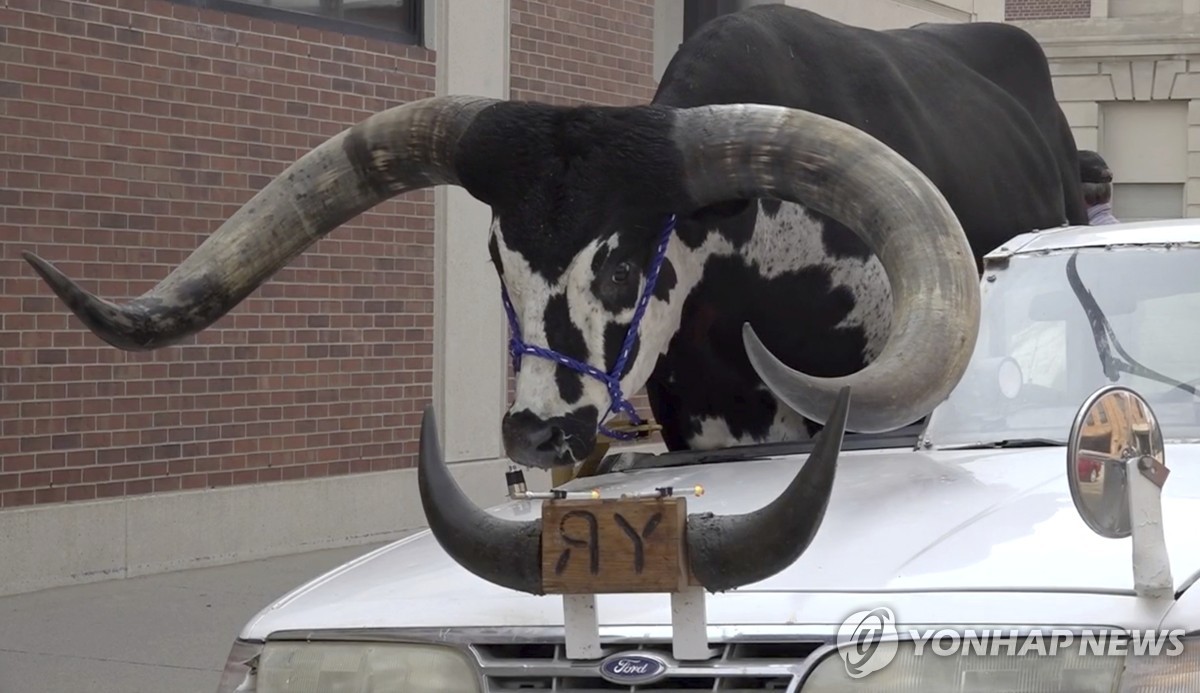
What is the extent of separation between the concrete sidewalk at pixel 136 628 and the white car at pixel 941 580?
12.5 ft

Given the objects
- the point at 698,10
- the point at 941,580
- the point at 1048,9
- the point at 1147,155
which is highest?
the point at 1048,9

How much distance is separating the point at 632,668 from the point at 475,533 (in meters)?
0.40

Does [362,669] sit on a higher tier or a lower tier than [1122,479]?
lower

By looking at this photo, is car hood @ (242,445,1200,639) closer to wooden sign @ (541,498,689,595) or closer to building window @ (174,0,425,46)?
wooden sign @ (541,498,689,595)

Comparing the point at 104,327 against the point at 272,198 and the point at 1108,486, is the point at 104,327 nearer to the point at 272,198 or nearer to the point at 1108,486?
the point at 272,198

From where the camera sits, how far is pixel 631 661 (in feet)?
10.8

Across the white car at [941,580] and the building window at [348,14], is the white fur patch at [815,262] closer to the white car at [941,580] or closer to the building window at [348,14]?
the white car at [941,580]

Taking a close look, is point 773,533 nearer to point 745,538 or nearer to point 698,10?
point 745,538

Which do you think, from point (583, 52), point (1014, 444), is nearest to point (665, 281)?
point (1014, 444)

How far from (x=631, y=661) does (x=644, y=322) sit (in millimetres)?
2121

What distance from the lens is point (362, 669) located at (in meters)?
3.60

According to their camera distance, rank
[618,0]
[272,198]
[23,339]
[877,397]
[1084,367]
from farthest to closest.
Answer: [618,0]
[23,339]
[272,198]
[1084,367]
[877,397]

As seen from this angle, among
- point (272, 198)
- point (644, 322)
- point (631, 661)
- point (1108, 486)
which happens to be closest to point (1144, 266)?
point (644, 322)

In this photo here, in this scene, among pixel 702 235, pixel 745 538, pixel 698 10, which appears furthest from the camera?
pixel 698 10
